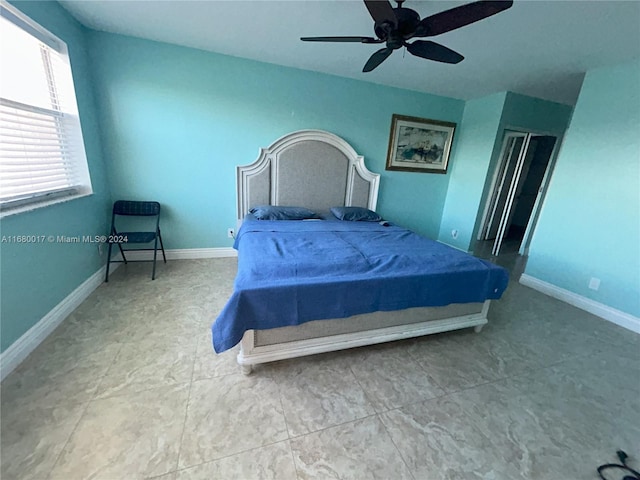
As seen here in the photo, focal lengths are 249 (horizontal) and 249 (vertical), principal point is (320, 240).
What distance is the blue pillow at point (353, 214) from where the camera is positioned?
3.07m

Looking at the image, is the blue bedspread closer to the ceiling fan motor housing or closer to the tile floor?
the tile floor

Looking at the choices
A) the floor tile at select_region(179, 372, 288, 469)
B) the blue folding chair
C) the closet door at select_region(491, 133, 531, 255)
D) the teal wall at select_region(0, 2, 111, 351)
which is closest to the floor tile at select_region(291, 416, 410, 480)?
the floor tile at select_region(179, 372, 288, 469)

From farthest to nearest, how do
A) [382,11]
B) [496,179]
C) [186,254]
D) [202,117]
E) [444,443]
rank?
1. [496,179]
2. [186,254]
3. [202,117]
4. [382,11]
5. [444,443]

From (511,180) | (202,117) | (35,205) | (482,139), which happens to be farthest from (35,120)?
(511,180)

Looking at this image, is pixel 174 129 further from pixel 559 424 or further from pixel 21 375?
pixel 559 424

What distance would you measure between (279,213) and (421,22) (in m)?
2.01

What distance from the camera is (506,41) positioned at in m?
2.04

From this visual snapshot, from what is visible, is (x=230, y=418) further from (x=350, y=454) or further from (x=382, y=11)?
(x=382, y=11)

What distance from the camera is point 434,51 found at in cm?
158

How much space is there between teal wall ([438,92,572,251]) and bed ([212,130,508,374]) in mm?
1783

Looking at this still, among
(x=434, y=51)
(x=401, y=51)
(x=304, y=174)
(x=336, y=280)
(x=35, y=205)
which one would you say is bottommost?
(x=336, y=280)

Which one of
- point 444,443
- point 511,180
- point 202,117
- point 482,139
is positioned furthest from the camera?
point 511,180

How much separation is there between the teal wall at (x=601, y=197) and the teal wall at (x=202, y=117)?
1.77m

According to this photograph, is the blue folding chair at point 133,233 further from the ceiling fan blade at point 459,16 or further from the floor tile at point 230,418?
the ceiling fan blade at point 459,16
